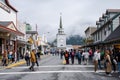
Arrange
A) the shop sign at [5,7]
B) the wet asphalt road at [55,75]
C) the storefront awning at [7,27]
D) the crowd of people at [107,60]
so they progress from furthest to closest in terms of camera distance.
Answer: the shop sign at [5,7], the storefront awning at [7,27], the crowd of people at [107,60], the wet asphalt road at [55,75]

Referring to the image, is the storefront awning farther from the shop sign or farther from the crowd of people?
the crowd of people

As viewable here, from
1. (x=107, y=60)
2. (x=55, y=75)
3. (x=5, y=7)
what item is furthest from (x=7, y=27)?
(x=107, y=60)

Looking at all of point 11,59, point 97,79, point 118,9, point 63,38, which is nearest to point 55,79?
point 97,79

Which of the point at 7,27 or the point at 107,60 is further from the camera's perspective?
the point at 7,27

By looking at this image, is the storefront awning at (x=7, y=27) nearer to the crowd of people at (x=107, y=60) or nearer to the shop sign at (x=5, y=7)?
the shop sign at (x=5, y=7)

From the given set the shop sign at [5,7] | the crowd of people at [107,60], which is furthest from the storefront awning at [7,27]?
the crowd of people at [107,60]

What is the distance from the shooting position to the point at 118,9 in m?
56.0

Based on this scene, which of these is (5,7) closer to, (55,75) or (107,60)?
(55,75)

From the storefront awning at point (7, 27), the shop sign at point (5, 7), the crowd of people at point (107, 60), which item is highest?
the shop sign at point (5, 7)

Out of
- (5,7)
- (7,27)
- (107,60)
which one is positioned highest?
(5,7)

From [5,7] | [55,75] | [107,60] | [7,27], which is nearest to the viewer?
[55,75]

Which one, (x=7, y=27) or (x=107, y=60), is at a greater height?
(x=7, y=27)

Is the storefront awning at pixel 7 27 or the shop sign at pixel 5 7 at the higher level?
the shop sign at pixel 5 7

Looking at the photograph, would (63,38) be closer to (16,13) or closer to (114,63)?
(16,13)
